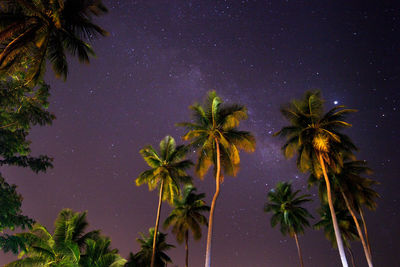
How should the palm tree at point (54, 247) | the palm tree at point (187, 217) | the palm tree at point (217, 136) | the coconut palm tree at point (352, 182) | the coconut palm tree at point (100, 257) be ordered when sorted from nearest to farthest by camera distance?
the palm tree at point (54, 247)
the coconut palm tree at point (100, 257)
the palm tree at point (217, 136)
the coconut palm tree at point (352, 182)
the palm tree at point (187, 217)

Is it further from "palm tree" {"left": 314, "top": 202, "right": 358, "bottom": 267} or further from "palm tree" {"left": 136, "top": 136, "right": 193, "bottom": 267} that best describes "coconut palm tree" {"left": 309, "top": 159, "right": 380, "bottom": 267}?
"palm tree" {"left": 136, "top": 136, "right": 193, "bottom": 267}

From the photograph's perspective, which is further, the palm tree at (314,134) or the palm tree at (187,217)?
the palm tree at (187,217)

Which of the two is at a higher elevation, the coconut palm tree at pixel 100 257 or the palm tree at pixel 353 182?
the palm tree at pixel 353 182

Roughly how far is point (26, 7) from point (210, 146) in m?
14.8

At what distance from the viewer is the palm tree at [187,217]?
32781 mm

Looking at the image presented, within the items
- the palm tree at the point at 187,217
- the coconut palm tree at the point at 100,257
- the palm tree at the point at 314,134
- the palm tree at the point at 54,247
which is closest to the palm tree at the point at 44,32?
the palm tree at the point at 54,247

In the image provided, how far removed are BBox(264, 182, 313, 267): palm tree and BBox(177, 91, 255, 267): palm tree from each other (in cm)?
2028

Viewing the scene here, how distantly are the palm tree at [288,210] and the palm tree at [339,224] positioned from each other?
4.68m

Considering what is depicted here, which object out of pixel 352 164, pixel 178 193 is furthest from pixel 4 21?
pixel 352 164

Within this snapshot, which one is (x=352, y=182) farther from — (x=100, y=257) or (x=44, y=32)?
(x=44, y=32)

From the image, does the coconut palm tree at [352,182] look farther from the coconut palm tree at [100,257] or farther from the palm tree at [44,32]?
the palm tree at [44,32]

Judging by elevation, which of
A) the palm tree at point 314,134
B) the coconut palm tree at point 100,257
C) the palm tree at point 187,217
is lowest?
the coconut palm tree at point 100,257

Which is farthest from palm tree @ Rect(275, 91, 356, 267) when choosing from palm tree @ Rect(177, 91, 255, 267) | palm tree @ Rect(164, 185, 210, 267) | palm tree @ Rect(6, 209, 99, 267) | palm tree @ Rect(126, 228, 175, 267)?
palm tree @ Rect(126, 228, 175, 267)

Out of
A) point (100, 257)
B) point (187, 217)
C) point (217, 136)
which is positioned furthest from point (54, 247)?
point (187, 217)
